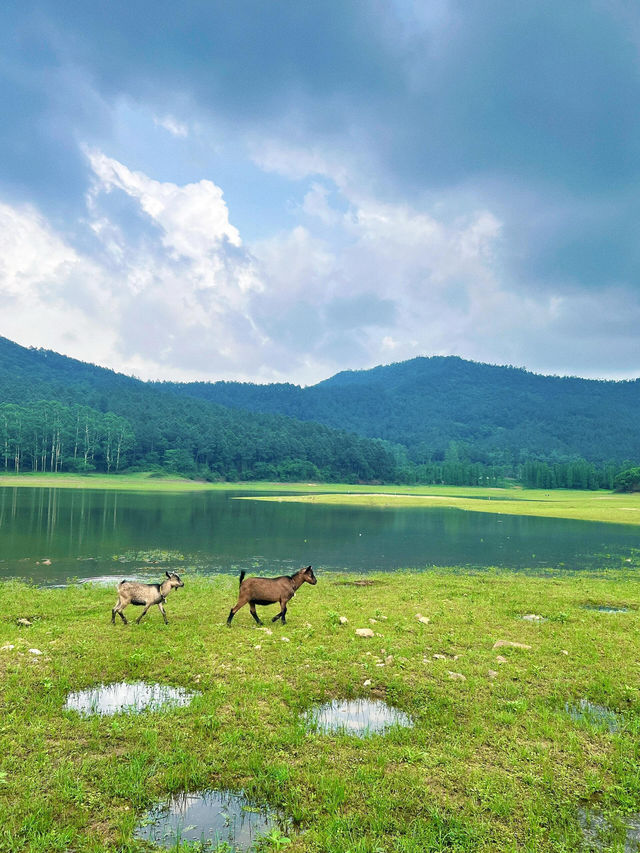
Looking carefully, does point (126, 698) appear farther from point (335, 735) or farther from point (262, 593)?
point (262, 593)

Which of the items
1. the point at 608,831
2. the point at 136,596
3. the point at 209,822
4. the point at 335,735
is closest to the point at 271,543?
the point at 136,596

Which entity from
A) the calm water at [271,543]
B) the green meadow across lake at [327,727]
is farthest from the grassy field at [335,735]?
the calm water at [271,543]

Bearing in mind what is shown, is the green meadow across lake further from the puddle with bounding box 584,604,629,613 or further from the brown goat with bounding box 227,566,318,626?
the brown goat with bounding box 227,566,318,626

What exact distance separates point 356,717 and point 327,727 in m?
0.72

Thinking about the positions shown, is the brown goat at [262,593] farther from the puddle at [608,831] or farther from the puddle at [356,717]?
the puddle at [608,831]

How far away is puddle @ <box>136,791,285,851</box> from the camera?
227 inches

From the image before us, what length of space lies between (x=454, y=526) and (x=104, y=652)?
45124mm

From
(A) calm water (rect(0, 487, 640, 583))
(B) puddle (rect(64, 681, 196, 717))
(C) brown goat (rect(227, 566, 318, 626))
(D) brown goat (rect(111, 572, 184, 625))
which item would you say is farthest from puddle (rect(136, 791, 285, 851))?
(A) calm water (rect(0, 487, 640, 583))

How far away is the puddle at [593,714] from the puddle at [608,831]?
248 cm

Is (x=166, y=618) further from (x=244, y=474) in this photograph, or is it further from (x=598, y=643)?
(x=244, y=474)

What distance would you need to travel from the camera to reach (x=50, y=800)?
6.11m

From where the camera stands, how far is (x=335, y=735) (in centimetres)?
804

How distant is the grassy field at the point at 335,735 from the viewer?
5.96m

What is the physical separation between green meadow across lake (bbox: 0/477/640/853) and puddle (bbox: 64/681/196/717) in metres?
0.06
